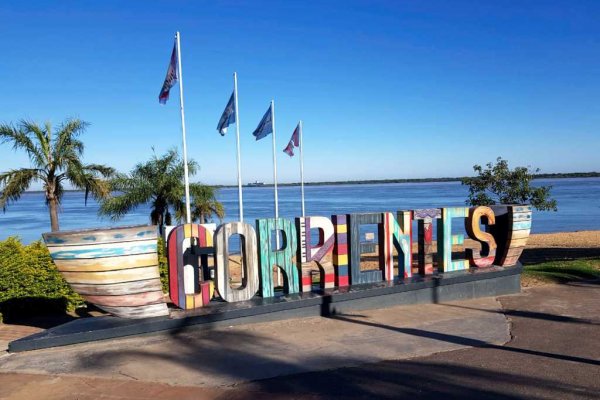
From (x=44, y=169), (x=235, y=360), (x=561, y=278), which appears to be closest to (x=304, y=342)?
(x=235, y=360)

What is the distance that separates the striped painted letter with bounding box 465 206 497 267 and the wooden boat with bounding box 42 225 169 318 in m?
6.07

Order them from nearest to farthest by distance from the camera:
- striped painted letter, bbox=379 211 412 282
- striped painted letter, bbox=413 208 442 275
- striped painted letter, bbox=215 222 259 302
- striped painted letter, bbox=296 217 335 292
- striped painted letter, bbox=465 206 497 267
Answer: striped painted letter, bbox=215 222 259 302 → striped painted letter, bbox=296 217 335 292 → striped painted letter, bbox=379 211 412 282 → striped painted letter, bbox=413 208 442 275 → striped painted letter, bbox=465 206 497 267

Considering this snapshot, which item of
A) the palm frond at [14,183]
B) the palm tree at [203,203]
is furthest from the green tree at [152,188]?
the palm frond at [14,183]

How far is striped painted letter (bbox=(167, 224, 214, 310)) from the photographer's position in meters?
7.23

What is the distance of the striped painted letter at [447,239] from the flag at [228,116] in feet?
22.2

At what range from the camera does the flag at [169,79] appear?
1200 centimetres

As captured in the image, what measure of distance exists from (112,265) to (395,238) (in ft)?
16.1

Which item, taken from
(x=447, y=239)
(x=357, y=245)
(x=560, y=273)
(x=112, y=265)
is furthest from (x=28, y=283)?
(x=560, y=273)

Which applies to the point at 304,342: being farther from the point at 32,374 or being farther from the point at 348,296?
the point at 32,374

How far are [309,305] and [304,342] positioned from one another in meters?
1.26

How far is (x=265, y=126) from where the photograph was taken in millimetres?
16281

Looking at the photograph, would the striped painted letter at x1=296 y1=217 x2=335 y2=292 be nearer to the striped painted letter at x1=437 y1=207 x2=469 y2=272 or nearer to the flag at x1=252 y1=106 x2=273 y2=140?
the striped painted letter at x1=437 y1=207 x2=469 y2=272

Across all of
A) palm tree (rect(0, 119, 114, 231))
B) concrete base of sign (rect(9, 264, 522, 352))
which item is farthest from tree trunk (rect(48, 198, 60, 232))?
concrete base of sign (rect(9, 264, 522, 352))

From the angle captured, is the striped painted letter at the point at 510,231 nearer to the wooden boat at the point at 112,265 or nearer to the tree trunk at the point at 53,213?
the wooden boat at the point at 112,265
